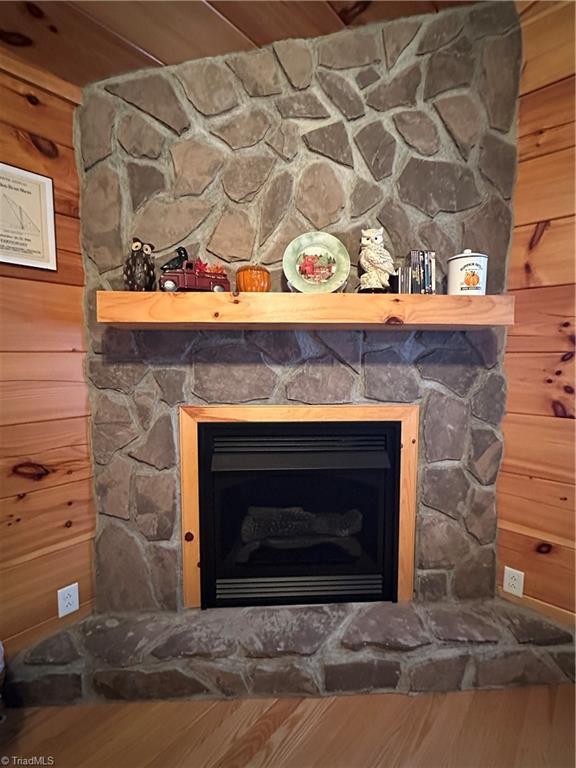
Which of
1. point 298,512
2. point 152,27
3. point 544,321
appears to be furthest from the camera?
point 298,512

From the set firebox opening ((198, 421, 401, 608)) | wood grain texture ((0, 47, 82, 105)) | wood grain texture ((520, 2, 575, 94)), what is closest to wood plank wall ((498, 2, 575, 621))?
wood grain texture ((520, 2, 575, 94))

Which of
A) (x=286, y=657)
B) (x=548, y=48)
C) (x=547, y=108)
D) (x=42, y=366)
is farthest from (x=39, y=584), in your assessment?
(x=548, y=48)

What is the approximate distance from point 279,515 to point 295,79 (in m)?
1.68

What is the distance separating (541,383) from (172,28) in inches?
69.2

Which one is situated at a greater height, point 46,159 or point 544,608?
point 46,159

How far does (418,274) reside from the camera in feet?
4.60

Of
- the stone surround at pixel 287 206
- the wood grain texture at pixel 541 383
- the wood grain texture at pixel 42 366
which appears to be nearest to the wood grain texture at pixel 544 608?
the stone surround at pixel 287 206

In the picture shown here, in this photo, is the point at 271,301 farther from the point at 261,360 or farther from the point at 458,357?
the point at 458,357

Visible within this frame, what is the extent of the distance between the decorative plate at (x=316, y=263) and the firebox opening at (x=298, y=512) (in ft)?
1.74

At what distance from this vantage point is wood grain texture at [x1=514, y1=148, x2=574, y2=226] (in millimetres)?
1399

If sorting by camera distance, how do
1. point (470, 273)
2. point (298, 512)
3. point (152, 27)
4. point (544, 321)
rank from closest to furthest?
point (152, 27), point (470, 273), point (544, 321), point (298, 512)

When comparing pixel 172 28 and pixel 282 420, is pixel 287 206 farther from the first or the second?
pixel 282 420

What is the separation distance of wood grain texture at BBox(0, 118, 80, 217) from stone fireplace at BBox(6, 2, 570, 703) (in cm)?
5

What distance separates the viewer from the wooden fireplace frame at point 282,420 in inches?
59.2
